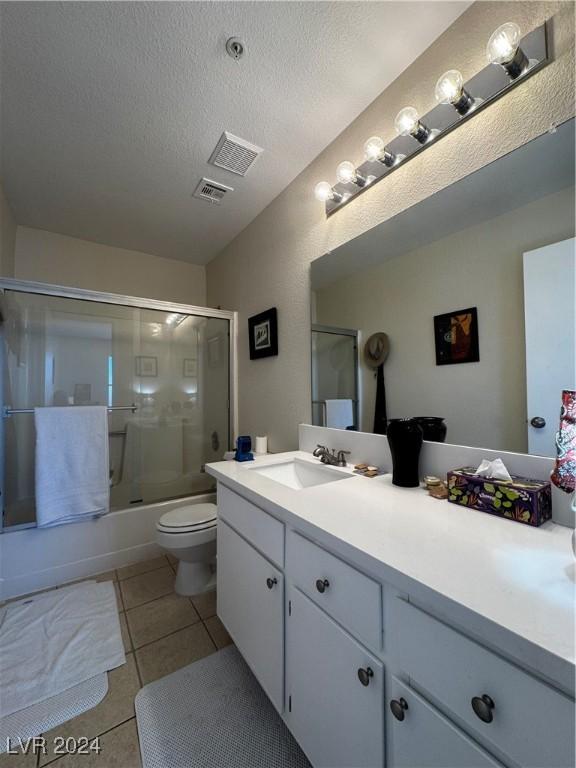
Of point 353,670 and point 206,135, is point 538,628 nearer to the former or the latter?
point 353,670

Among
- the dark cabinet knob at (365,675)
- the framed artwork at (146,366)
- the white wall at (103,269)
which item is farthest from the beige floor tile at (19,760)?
the white wall at (103,269)

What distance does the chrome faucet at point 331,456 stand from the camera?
4.56 feet

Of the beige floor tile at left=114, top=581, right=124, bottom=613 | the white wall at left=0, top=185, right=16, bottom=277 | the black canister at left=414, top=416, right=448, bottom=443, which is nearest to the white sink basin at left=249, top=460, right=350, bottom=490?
the black canister at left=414, top=416, right=448, bottom=443

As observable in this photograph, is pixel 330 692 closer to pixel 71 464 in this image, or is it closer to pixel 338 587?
pixel 338 587

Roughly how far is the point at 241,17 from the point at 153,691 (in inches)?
97.5

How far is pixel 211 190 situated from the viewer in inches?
77.6

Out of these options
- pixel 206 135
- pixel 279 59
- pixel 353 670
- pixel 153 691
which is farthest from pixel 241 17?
pixel 153 691

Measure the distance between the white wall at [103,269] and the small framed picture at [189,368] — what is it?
0.83 meters

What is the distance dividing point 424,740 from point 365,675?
129 millimetres

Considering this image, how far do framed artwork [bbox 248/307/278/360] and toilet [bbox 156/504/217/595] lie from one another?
42.1 inches

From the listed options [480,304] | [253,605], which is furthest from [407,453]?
[253,605]

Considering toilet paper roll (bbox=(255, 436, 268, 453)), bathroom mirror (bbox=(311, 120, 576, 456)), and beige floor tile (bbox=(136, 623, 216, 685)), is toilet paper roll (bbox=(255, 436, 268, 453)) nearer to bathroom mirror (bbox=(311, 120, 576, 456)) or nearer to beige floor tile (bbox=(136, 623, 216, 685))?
bathroom mirror (bbox=(311, 120, 576, 456))

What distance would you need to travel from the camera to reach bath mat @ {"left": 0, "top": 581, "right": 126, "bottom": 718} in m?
1.18

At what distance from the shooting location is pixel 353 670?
683 mm
